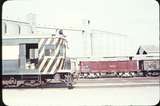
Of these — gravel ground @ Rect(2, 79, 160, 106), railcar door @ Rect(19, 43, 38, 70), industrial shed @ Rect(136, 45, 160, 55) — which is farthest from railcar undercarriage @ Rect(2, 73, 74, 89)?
industrial shed @ Rect(136, 45, 160, 55)

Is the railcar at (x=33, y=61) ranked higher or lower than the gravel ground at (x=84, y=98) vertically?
higher

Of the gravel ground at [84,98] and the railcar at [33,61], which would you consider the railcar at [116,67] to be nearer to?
the railcar at [33,61]

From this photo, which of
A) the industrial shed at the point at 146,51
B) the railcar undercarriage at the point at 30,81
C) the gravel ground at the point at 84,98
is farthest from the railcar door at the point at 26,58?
the industrial shed at the point at 146,51

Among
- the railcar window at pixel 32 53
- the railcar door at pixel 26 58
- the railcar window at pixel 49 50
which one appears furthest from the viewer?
the railcar window at pixel 49 50

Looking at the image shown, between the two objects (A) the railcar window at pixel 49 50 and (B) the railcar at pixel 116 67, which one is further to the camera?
(B) the railcar at pixel 116 67

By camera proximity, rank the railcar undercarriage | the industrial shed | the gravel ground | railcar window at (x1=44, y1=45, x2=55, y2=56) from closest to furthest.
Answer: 1. the gravel ground
2. the railcar undercarriage
3. railcar window at (x1=44, y1=45, x2=55, y2=56)
4. the industrial shed

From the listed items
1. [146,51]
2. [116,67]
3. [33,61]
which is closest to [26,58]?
[33,61]

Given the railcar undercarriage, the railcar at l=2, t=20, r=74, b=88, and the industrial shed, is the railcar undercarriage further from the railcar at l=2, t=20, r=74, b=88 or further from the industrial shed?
the industrial shed

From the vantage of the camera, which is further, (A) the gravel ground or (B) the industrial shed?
(B) the industrial shed

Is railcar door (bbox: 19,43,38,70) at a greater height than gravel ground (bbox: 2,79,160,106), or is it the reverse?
railcar door (bbox: 19,43,38,70)

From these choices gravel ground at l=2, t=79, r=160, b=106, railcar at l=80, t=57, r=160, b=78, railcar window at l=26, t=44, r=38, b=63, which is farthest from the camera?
railcar at l=80, t=57, r=160, b=78

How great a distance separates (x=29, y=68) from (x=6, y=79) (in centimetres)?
88

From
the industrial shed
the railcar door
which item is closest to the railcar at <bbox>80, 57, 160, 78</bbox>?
the industrial shed

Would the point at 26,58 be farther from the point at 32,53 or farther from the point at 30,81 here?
the point at 30,81
